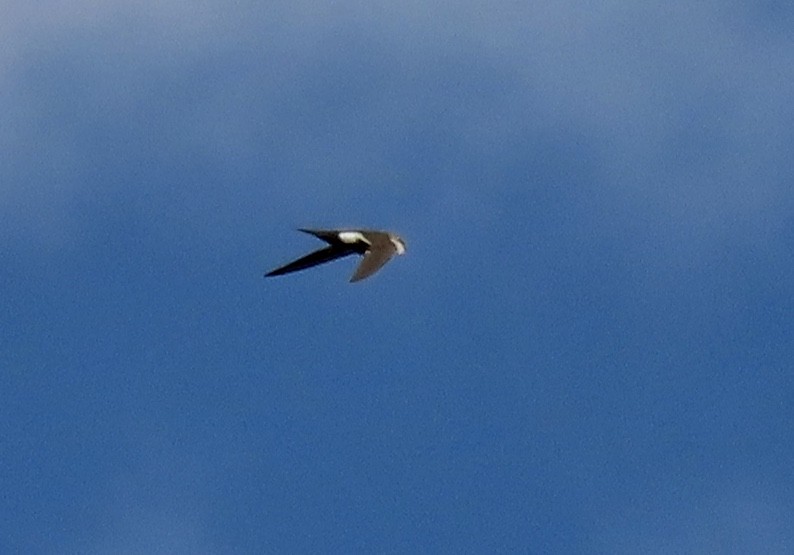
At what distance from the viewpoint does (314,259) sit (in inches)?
1911

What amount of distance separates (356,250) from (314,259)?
138 cm

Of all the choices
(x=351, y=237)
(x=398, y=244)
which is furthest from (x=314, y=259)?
(x=398, y=244)

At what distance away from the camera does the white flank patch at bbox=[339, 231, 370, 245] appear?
48.3m

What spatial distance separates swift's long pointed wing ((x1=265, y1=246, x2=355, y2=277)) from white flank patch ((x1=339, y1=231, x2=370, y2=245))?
337 mm

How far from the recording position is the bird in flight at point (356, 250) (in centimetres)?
4803

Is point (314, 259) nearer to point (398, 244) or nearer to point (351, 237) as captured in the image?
point (351, 237)

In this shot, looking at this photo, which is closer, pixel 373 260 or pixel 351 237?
pixel 351 237

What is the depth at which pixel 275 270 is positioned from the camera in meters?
48.1

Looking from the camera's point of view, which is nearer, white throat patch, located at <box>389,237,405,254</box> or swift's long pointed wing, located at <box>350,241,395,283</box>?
swift's long pointed wing, located at <box>350,241,395,283</box>

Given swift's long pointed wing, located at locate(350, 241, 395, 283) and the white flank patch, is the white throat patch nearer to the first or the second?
swift's long pointed wing, located at locate(350, 241, 395, 283)

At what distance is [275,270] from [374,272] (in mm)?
3035

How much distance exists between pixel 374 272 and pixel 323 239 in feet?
6.85

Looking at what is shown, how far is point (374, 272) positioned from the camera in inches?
1929

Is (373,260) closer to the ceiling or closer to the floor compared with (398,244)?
closer to the floor
